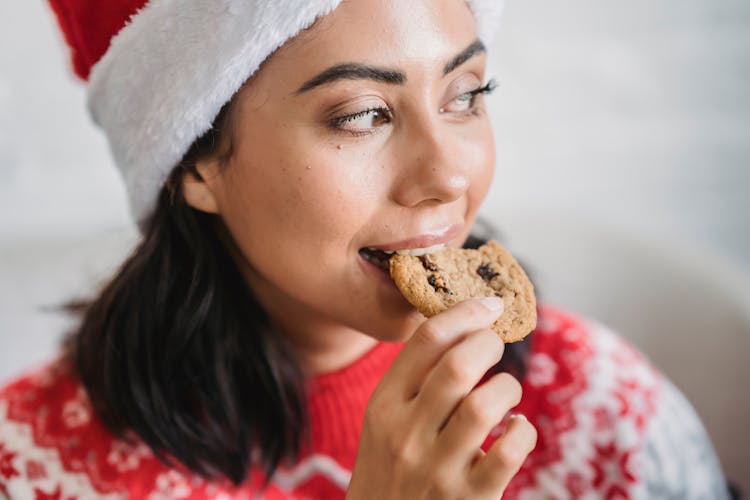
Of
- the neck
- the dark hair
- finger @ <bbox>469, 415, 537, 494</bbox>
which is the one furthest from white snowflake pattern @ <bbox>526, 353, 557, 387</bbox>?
finger @ <bbox>469, 415, 537, 494</bbox>

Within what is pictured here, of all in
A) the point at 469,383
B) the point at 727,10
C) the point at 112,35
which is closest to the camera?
the point at 469,383

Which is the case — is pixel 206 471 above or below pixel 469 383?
below

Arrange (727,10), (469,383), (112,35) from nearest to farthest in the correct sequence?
(469,383) → (112,35) → (727,10)

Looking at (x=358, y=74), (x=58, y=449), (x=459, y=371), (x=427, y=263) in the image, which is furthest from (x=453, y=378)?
(x=58, y=449)

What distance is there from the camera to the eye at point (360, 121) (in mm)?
760

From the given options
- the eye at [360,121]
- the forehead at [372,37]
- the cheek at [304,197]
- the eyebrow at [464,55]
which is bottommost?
the cheek at [304,197]

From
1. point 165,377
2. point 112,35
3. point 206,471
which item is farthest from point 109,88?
point 206,471

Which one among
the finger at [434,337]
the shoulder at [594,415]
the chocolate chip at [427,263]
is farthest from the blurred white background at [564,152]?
the finger at [434,337]

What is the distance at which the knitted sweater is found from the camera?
3.11ft

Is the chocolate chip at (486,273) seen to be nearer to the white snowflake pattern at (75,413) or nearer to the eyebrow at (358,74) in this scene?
the eyebrow at (358,74)

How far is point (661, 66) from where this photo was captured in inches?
68.9

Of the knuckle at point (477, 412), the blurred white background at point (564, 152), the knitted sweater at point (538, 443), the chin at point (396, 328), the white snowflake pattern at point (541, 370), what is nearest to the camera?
the knuckle at point (477, 412)

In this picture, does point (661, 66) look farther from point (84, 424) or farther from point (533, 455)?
point (84, 424)

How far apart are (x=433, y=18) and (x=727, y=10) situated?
125 centimetres
